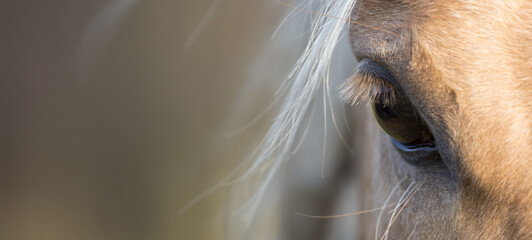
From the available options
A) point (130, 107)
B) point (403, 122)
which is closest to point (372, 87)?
point (403, 122)

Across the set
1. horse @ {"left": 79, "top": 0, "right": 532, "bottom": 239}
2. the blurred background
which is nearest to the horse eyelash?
horse @ {"left": 79, "top": 0, "right": 532, "bottom": 239}

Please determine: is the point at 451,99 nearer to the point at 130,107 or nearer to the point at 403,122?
the point at 403,122

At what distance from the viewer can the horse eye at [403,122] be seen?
2.07 ft

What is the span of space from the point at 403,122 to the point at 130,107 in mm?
443

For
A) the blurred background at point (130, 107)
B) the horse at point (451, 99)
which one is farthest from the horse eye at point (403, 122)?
the blurred background at point (130, 107)

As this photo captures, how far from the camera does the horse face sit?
1.68ft

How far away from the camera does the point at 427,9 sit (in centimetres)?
54

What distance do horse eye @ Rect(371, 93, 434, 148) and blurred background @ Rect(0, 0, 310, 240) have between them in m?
0.24

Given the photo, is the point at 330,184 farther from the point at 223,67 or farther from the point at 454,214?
the point at 454,214

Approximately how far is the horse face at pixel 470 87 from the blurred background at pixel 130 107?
27cm

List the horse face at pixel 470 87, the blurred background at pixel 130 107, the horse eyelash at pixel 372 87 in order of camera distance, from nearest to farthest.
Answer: the horse face at pixel 470 87
the horse eyelash at pixel 372 87
the blurred background at pixel 130 107

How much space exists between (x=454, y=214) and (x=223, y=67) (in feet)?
1.47

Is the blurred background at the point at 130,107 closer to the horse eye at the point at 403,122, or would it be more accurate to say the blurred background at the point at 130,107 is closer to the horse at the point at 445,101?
the horse at the point at 445,101

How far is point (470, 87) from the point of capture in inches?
20.4
